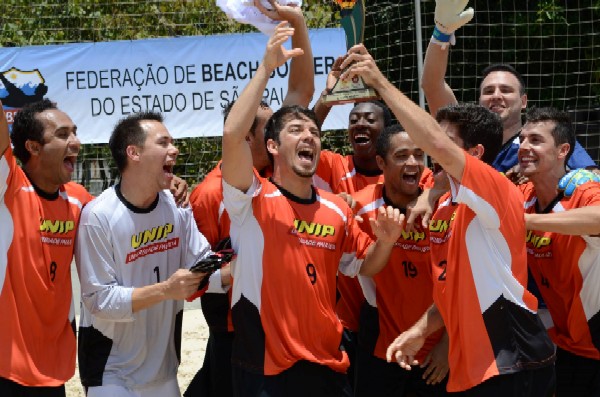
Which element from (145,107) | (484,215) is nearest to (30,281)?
(484,215)

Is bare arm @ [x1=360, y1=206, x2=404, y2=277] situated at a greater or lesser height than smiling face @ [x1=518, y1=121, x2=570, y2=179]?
lesser

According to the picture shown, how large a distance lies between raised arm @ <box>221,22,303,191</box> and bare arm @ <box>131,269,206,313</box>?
0.58m

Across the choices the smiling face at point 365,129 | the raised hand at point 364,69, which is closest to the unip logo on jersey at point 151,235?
the raised hand at point 364,69

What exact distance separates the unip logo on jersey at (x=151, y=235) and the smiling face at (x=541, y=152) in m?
2.09

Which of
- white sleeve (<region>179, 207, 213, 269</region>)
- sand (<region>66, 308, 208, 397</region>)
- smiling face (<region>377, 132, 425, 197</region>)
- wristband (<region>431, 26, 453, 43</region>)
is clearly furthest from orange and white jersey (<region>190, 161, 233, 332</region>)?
sand (<region>66, 308, 208, 397</region>)

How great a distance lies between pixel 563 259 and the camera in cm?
527

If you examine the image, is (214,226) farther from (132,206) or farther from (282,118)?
(282,118)

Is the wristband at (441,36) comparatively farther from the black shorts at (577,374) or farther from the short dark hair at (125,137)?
the black shorts at (577,374)

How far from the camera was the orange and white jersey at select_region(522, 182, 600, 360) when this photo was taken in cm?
521

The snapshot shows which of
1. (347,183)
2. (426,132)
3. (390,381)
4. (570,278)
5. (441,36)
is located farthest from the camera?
(347,183)

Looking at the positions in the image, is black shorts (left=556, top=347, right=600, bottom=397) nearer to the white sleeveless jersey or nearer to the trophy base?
the trophy base

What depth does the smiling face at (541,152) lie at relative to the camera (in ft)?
17.2

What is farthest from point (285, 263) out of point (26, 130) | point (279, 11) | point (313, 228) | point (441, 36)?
point (441, 36)

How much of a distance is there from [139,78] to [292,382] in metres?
6.96
